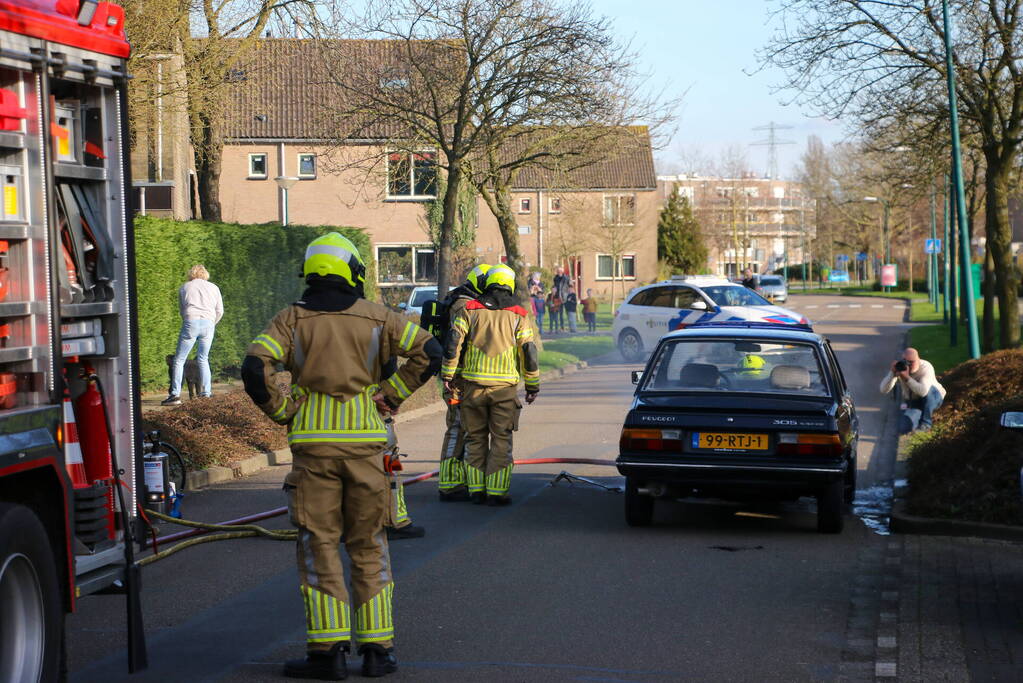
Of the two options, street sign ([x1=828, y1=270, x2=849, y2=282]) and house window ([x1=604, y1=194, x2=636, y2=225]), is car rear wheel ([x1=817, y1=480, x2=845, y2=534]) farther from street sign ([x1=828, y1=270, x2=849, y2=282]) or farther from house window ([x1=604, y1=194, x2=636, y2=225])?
street sign ([x1=828, y1=270, x2=849, y2=282])

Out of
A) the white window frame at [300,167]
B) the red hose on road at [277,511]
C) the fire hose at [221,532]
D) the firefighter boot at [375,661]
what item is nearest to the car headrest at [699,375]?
the red hose on road at [277,511]

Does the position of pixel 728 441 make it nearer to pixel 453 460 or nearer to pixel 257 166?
pixel 453 460

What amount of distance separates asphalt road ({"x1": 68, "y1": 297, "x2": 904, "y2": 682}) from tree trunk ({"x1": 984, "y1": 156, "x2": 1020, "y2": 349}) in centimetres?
1406

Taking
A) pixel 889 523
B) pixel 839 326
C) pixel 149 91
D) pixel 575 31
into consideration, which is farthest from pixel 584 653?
pixel 839 326

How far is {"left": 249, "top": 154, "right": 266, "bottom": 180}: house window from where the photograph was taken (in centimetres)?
5222

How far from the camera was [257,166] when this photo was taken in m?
52.5

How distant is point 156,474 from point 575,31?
16.8 metres

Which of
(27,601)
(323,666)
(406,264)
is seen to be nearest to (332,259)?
(323,666)

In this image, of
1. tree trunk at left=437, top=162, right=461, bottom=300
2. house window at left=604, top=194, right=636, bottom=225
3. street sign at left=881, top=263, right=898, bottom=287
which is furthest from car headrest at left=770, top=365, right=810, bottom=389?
street sign at left=881, top=263, right=898, bottom=287

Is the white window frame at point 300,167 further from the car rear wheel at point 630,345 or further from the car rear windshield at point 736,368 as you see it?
the car rear windshield at point 736,368

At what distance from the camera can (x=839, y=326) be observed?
4150cm

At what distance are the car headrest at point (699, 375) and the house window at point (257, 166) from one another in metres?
44.3

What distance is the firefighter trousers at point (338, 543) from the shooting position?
5.72 m

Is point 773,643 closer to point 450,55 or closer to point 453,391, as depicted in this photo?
point 453,391
